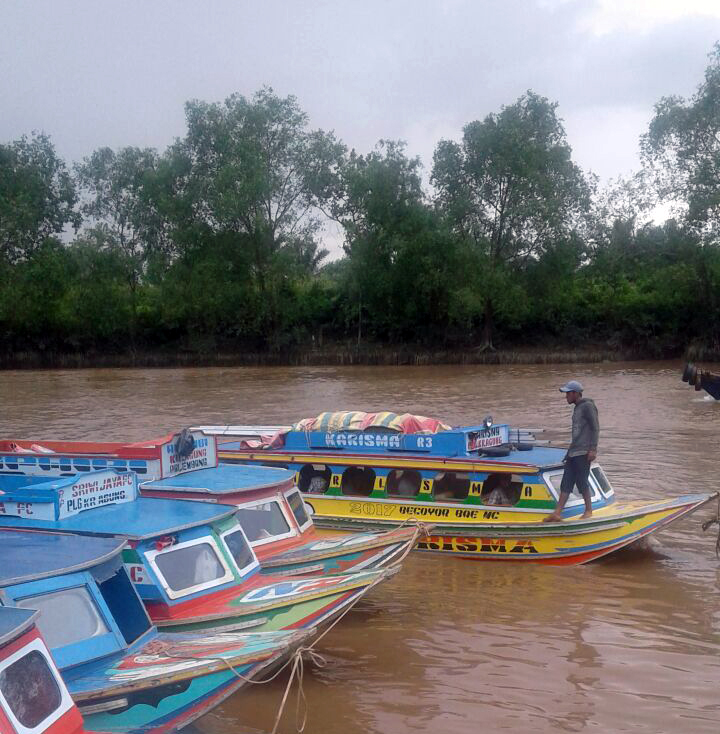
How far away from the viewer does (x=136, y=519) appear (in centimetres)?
764

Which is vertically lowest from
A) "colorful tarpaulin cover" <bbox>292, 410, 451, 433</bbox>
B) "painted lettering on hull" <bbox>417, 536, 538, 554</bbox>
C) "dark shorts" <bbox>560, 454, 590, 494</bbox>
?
"painted lettering on hull" <bbox>417, 536, 538, 554</bbox>

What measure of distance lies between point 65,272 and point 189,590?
4370 centimetres

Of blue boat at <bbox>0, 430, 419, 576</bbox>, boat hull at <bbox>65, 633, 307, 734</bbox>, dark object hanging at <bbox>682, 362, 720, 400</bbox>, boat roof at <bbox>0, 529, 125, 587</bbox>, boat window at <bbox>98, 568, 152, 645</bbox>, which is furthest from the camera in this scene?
dark object hanging at <bbox>682, 362, 720, 400</bbox>

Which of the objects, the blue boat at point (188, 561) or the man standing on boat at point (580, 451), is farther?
the man standing on boat at point (580, 451)

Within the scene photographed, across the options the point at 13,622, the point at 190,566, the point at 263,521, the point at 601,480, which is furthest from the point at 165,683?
the point at 601,480

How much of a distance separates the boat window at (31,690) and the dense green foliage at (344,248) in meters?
38.6

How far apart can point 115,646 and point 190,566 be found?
4.30 ft

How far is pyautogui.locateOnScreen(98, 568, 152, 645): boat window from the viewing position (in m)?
6.57

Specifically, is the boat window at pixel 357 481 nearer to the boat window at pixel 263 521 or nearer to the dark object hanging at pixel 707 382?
the boat window at pixel 263 521

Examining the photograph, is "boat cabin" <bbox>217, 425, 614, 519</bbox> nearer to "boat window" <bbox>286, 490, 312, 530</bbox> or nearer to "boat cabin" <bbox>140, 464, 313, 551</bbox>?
"boat window" <bbox>286, 490, 312, 530</bbox>

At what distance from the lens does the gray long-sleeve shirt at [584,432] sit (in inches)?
396

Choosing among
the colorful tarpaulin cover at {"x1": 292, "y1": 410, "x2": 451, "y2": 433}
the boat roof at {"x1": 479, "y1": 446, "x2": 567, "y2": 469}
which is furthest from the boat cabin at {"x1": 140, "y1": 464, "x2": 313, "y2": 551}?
the boat roof at {"x1": 479, "y1": 446, "x2": 567, "y2": 469}

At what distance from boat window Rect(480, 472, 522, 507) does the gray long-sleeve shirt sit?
89cm

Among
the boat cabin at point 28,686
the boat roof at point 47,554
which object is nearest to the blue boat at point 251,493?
the boat roof at point 47,554
